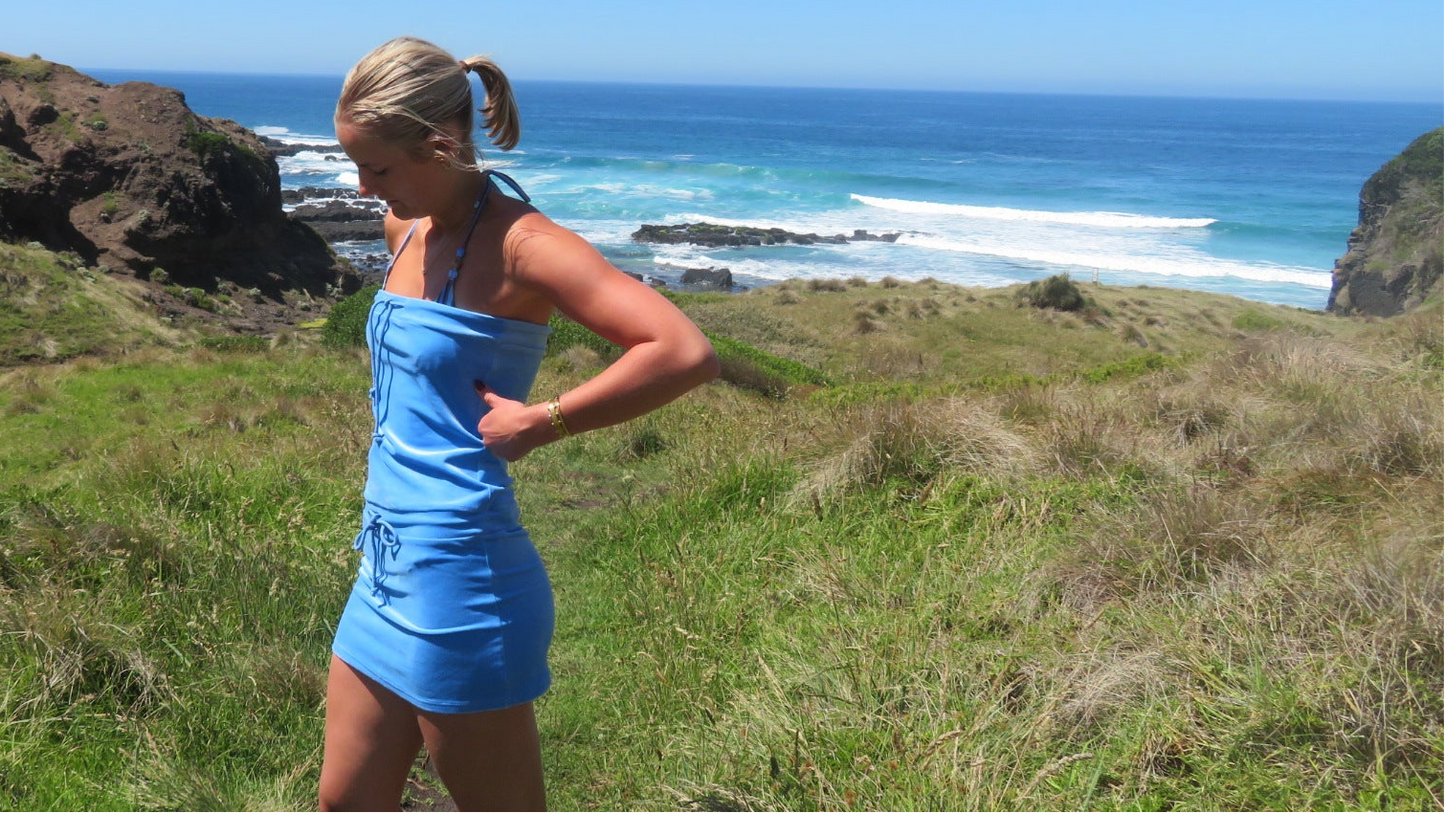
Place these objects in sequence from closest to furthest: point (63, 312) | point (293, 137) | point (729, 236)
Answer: point (63, 312) < point (729, 236) < point (293, 137)

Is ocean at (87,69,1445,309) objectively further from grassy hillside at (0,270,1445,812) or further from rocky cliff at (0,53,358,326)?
grassy hillside at (0,270,1445,812)

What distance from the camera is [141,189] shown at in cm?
2433

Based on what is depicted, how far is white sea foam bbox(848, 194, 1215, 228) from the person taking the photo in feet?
208

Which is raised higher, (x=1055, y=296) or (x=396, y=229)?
(x=396, y=229)

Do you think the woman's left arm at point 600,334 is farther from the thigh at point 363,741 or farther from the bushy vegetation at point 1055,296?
the bushy vegetation at point 1055,296

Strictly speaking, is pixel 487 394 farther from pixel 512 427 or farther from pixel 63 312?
pixel 63 312

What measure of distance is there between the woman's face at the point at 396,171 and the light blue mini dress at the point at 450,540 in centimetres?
17

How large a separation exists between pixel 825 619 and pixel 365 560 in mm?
2243

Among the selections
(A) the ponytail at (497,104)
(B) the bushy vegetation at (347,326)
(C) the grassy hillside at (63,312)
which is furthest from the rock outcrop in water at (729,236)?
(A) the ponytail at (497,104)

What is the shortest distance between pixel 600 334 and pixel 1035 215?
6824 cm

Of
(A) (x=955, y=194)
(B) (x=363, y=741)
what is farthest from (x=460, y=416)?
(A) (x=955, y=194)

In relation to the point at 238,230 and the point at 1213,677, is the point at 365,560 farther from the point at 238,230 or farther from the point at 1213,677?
the point at 238,230

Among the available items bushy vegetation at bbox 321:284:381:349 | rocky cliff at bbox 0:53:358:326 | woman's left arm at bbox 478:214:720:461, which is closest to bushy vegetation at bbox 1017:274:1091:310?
bushy vegetation at bbox 321:284:381:349

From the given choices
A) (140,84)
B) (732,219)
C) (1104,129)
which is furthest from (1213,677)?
(1104,129)
